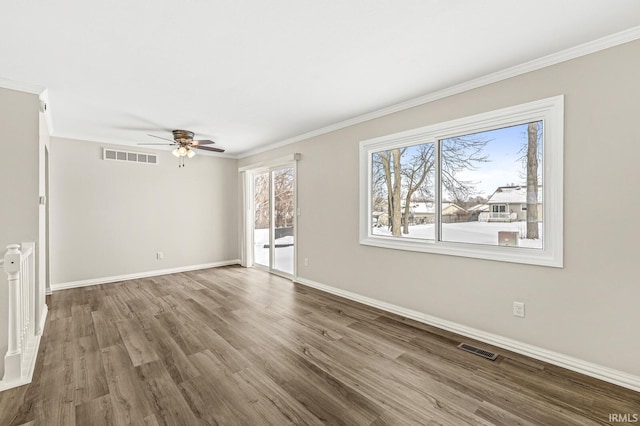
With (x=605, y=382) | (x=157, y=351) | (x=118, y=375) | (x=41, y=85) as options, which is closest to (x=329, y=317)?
(x=157, y=351)

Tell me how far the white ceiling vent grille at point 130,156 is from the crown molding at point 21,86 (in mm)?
2302

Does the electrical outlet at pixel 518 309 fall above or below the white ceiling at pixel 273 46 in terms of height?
below

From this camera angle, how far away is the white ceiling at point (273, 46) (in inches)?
72.2

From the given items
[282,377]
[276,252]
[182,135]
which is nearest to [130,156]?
[182,135]

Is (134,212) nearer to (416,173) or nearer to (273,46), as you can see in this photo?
(273,46)

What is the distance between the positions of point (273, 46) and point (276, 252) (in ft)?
13.7

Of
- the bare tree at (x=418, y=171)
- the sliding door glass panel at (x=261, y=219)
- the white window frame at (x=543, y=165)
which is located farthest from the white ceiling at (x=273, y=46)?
the sliding door glass panel at (x=261, y=219)

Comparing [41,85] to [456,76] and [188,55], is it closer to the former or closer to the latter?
[188,55]

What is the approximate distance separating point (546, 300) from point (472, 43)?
219 centimetres

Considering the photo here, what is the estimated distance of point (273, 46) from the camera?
88.7 inches

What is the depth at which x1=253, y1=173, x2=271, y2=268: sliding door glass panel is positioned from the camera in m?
6.10

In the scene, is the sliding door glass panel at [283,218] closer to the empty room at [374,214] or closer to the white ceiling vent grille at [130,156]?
the empty room at [374,214]

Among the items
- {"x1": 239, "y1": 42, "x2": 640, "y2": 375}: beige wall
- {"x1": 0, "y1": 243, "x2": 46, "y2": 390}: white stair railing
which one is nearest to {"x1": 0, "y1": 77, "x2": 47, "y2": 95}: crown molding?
{"x1": 0, "y1": 243, "x2": 46, "y2": 390}: white stair railing

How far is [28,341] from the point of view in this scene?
2.67 meters
